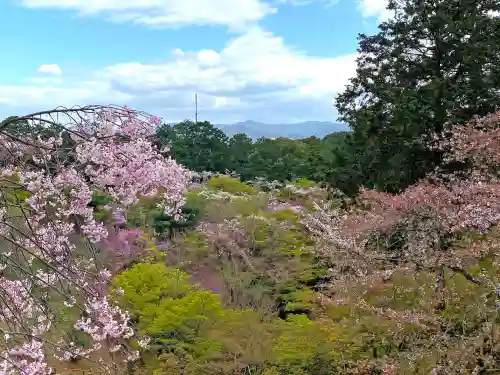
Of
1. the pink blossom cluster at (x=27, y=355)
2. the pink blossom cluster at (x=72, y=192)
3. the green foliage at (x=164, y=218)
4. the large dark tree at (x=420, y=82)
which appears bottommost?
the green foliage at (x=164, y=218)

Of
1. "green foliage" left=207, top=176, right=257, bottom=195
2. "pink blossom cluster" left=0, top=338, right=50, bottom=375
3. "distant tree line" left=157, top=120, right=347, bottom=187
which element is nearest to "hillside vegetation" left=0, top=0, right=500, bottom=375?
"pink blossom cluster" left=0, top=338, right=50, bottom=375

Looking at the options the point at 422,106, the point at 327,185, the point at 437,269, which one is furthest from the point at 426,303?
the point at 327,185

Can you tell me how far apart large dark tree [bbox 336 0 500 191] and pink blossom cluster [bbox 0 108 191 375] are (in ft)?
25.7

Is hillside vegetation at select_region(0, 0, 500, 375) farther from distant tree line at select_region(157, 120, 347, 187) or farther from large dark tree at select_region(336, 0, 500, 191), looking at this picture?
distant tree line at select_region(157, 120, 347, 187)

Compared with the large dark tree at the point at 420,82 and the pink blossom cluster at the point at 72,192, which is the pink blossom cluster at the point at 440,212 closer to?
the large dark tree at the point at 420,82

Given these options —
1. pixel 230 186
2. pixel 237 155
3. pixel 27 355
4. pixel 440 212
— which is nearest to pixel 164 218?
pixel 230 186

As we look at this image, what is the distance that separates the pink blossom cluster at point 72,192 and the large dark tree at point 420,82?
7842mm

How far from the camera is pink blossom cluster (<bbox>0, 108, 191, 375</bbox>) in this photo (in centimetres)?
239

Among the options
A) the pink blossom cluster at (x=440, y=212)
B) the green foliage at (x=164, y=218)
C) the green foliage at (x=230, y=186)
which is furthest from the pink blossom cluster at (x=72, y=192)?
the green foliage at (x=230, y=186)

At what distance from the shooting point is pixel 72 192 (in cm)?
303

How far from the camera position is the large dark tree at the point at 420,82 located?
10.3m

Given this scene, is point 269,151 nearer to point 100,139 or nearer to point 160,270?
point 160,270

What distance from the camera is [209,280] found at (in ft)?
32.4

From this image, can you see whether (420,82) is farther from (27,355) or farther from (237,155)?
(237,155)
